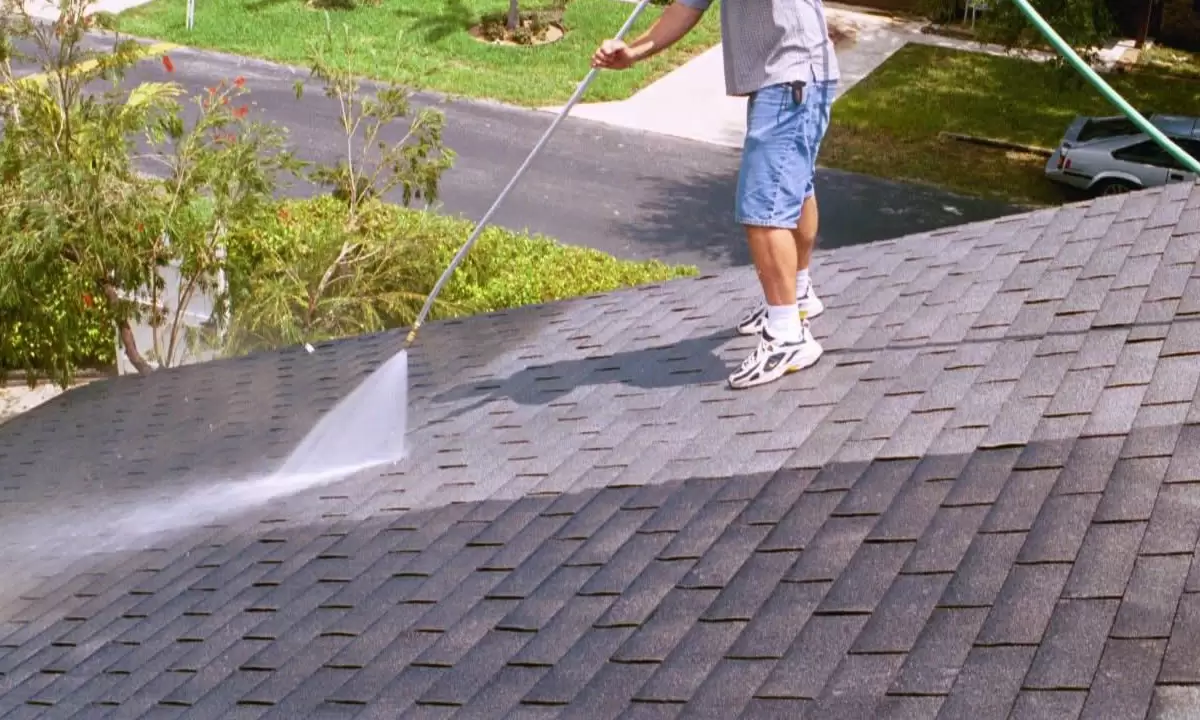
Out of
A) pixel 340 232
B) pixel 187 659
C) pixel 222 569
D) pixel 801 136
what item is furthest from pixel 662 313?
pixel 340 232

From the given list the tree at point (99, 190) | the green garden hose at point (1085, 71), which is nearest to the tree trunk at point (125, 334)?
the tree at point (99, 190)

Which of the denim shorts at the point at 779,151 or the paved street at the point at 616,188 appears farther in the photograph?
the paved street at the point at 616,188

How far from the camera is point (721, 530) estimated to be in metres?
4.72

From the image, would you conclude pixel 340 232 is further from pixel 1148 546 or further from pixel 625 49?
pixel 1148 546

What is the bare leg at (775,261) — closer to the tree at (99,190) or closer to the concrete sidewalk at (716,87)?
the tree at (99,190)

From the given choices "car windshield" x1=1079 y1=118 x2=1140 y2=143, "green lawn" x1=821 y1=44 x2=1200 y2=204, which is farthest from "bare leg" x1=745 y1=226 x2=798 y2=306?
"green lawn" x1=821 y1=44 x2=1200 y2=204

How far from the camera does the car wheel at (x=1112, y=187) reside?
20795 millimetres

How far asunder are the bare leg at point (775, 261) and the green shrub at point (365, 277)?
305 inches

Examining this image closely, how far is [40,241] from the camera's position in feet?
35.3

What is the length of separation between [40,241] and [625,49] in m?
6.96

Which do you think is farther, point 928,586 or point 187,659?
point 187,659

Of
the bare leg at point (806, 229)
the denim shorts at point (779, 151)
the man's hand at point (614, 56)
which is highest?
the man's hand at point (614, 56)

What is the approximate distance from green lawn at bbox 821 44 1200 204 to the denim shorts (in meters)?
18.1

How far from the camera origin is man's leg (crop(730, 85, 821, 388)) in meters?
5.60
